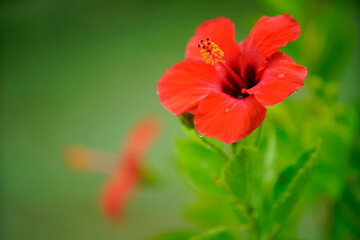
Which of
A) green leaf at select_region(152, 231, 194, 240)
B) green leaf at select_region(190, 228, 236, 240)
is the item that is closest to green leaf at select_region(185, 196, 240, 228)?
green leaf at select_region(152, 231, 194, 240)

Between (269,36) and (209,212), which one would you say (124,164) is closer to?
(209,212)

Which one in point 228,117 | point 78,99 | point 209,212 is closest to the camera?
point 228,117

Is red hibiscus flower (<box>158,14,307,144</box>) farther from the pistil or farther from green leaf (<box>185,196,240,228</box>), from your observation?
green leaf (<box>185,196,240,228</box>)

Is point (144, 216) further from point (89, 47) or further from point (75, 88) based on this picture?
point (89, 47)

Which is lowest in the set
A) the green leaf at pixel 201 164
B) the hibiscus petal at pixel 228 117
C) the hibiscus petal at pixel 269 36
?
the green leaf at pixel 201 164

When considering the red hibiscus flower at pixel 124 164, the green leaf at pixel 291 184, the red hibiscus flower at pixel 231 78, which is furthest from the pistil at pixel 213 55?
the red hibiscus flower at pixel 124 164

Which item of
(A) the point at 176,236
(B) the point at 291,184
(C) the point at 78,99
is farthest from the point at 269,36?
(C) the point at 78,99

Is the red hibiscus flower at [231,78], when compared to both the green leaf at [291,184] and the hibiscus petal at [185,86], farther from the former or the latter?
the green leaf at [291,184]
